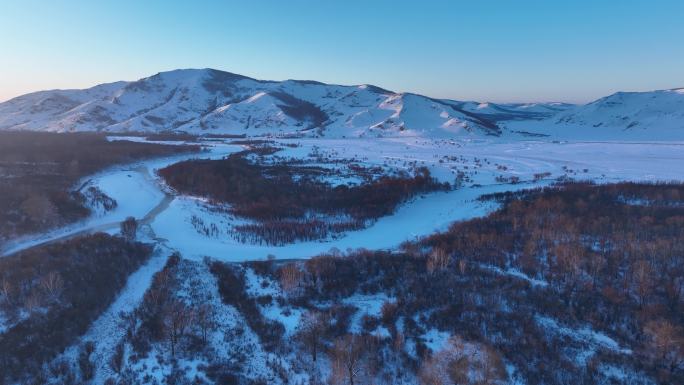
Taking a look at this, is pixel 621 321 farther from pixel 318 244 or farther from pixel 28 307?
pixel 28 307

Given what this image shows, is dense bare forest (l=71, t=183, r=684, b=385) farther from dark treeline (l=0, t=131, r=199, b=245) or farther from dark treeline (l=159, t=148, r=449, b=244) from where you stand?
dark treeline (l=0, t=131, r=199, b=245)

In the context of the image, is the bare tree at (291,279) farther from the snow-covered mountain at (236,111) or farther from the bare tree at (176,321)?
the snow-covered mountain at (236,111)

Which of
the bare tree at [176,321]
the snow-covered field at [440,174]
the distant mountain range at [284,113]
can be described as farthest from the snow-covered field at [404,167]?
the distant mountain range at [284,113]

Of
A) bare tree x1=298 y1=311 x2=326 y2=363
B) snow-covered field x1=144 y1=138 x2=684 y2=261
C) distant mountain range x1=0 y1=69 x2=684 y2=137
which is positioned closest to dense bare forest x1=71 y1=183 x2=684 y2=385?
bare tree x1=298 y1=311 x2=326 y2=363

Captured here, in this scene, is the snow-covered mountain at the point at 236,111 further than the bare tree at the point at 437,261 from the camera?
Yes

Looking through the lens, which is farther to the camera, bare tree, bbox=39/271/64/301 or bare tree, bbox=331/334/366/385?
bare tree, bbox=39/271/64/301

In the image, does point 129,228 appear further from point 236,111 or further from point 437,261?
point 236,111
